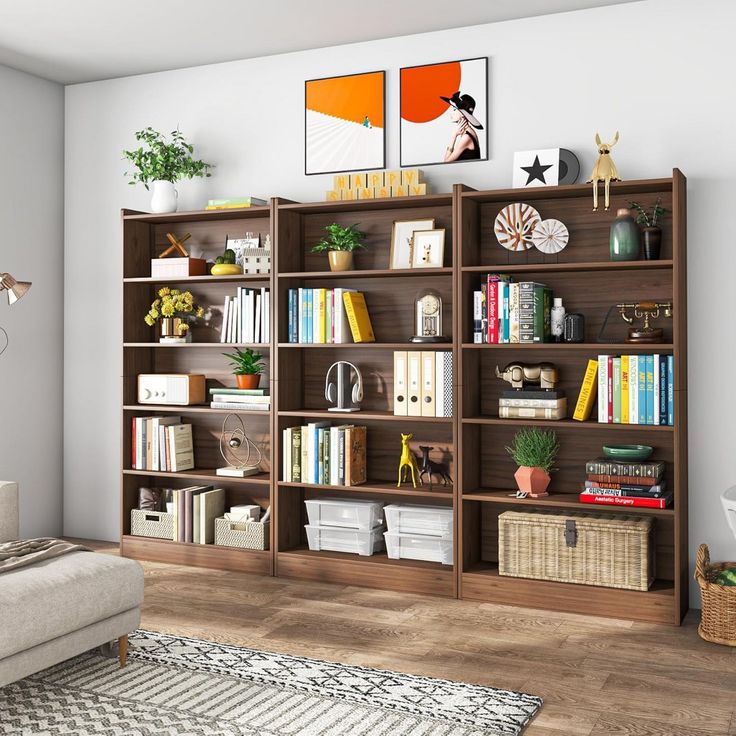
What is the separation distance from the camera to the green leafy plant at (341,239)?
4.53 meters

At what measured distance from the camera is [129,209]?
17.0 ft

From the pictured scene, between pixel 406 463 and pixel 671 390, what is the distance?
4.37ft

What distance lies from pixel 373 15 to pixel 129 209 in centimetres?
183

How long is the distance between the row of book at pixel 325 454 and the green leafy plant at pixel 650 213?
5.57ft

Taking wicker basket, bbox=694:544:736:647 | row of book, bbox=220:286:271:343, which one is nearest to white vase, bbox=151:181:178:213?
row of book, bbox=220:286:271:343

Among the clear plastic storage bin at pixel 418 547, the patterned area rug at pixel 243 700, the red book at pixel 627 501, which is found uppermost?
the red book at pixel 627 501

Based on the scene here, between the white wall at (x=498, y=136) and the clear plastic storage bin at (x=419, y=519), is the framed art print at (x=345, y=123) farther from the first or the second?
the clear plastic storage bin at (x=419, y=519)

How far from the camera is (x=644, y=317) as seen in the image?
410 cm

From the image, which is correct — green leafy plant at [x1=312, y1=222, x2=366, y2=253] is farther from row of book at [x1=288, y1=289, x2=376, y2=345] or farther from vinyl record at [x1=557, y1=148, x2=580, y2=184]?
vinyl record at [x1=557, y1=148, x2=580, y2=184]

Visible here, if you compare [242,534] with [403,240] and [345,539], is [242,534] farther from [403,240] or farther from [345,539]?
[403,240]

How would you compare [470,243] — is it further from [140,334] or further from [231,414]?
[140,334]

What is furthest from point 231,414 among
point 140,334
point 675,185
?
point 675,185

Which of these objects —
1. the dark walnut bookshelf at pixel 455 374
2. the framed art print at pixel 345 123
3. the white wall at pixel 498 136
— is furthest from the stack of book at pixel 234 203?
the framed art print at pixel 345 123

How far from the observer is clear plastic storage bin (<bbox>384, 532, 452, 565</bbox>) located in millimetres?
4375
